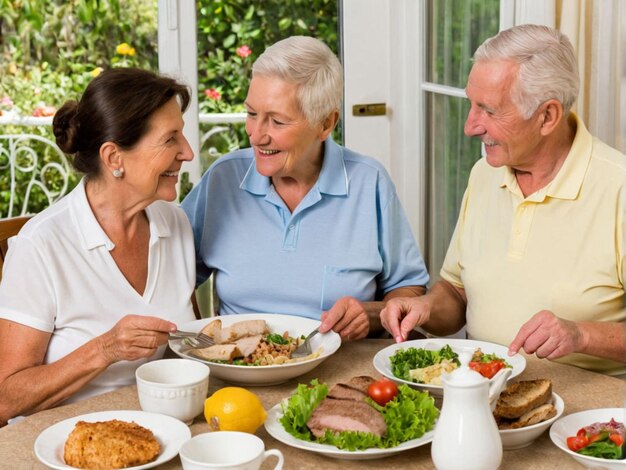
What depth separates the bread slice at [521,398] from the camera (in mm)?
1562

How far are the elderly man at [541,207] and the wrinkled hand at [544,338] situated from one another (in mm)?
207

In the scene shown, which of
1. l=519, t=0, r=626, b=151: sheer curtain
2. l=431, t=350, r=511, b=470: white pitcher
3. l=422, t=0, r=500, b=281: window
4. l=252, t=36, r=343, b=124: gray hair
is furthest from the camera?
l=422, t=0, r=500, b=281: window

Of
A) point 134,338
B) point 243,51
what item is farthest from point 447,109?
point 134,338

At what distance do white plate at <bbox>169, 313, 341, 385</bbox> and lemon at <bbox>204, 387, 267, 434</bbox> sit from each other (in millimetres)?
217

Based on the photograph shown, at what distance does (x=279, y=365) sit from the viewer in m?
1.81

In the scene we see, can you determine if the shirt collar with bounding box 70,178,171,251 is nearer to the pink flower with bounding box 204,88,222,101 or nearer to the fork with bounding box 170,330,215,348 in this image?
the fork with bounding box 170,330,215,348

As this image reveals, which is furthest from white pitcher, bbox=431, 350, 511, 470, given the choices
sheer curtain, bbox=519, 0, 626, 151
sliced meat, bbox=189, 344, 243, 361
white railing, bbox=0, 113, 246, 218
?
white railing, bbox=0, 113, 246, 218

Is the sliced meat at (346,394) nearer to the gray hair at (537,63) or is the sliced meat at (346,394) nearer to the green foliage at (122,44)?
the gray hair at (537,63)

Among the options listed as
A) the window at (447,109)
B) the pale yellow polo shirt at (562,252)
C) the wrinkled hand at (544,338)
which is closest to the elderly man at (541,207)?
the pale yellow polo shirt at (562,252)

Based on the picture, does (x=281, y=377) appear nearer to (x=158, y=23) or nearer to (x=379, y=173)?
(x=379, y=173)

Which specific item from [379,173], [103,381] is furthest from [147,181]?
[379,173]

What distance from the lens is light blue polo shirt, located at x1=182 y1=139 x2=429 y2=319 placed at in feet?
7.59

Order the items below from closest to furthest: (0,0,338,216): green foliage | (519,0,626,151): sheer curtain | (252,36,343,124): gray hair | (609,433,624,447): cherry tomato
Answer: (609,433,624,447): cherry tomato < (252,36,343,124): gray hair < (519,0,626,151): sheer curtain < (0,0,338,216): green foliage

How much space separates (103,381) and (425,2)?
217 cm
